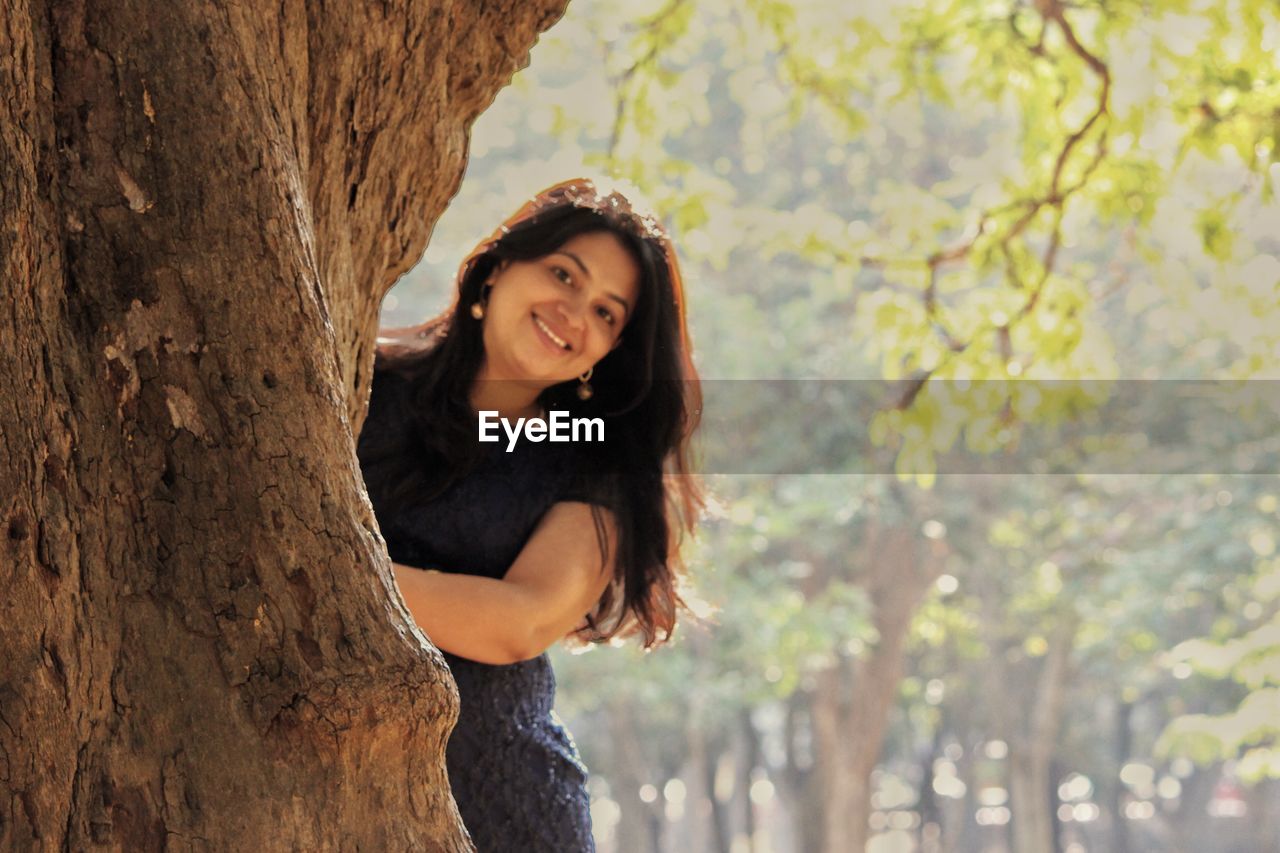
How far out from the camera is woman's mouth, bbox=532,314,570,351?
2.53 meters

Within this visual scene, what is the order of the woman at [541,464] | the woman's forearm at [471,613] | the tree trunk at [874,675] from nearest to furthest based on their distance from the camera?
the woman's forearm at [471,613] < the woman at [541,464] < the tree trunk at [874,675]

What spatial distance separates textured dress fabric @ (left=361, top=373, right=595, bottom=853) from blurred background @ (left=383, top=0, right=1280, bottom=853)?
1.18 ft

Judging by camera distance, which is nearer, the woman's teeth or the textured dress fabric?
the textured dress fabric

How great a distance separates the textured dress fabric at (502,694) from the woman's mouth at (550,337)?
181mm

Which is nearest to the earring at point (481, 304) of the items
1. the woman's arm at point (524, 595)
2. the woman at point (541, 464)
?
the woman at point (541, 464)

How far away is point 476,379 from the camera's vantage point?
8.62ft

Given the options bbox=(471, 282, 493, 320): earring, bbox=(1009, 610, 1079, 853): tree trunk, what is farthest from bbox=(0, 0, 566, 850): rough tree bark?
bbox=(1009, 610, 1079, 853): tree trunk

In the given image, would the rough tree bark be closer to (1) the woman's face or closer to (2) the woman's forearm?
(2) the woman's forearm

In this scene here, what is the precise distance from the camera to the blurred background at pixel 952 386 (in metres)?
4.92

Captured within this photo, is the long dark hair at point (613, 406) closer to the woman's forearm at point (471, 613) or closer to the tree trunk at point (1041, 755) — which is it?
the woman's forearm at point (471, 613)

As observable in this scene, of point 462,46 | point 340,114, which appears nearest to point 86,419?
point 340,114

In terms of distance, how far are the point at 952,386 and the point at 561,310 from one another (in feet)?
8.35

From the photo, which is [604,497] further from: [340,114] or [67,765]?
[67,765]

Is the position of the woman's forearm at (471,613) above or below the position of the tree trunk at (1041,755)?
below
